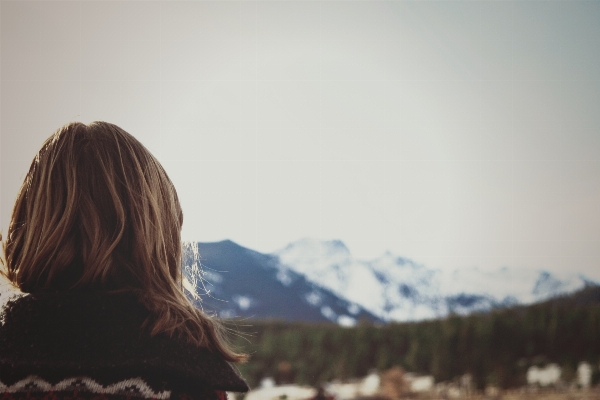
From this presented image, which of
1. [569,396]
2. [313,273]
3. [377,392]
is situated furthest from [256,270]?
[569,396]

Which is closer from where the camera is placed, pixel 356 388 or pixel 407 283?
pixel 356 388

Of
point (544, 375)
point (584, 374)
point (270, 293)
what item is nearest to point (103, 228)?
point (544, 375)

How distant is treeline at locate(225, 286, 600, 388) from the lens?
6199mm

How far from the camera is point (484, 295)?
7.06 meters

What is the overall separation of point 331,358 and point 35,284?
19.5 ft

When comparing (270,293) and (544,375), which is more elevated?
(270,293)

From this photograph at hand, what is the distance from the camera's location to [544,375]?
20.4 feet

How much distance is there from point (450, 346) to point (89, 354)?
5.93 m

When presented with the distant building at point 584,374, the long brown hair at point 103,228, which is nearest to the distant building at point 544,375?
the distant building at point 584,374

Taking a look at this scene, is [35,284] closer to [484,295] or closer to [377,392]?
[377,392]

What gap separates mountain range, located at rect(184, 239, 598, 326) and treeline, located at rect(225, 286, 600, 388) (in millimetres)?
233

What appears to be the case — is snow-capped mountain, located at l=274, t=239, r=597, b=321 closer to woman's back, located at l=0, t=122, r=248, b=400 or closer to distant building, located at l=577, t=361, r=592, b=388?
distant building, located at l=577, t=361, r=592, b=388

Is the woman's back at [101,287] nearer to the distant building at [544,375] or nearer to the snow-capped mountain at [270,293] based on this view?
the distant building at [544,375]

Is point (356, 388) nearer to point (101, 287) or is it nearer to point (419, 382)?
point (419, 382)
